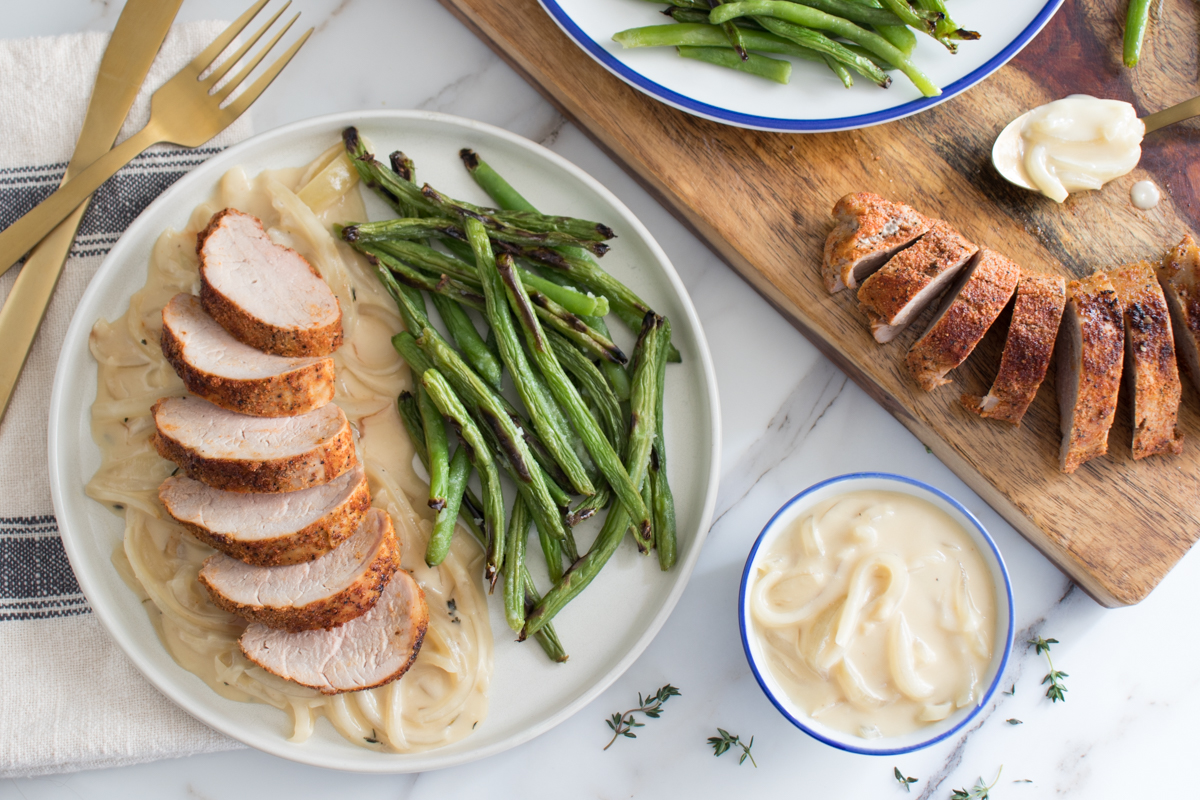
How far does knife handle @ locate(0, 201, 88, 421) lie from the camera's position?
110 inches

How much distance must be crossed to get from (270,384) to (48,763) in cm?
163

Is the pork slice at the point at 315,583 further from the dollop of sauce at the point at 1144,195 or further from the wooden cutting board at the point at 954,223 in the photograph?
the dollop of sauce at the point at 1144,195

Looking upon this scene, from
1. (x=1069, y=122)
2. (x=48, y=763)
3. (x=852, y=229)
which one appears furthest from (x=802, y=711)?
(x=48, y=763)

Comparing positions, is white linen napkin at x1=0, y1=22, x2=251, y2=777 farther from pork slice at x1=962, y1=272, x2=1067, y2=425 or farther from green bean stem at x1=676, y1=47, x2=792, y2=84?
pork slice at x1=962, y1=272, x2=1067, y2=425

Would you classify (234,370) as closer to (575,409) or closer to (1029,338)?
(575,409)

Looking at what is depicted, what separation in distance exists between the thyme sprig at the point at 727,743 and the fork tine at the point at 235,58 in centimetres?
313

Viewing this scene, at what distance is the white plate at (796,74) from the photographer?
274 centimetres

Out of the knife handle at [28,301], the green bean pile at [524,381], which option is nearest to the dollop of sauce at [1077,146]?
the green bean pile at [524,381]

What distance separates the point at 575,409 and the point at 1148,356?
205 centimetres

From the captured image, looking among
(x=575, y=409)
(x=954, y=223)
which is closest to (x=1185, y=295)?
(x=954, y=223)

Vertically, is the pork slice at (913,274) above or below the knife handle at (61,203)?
above

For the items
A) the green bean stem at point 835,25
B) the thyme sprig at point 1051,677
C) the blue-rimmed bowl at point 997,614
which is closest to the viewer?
the blue-rimmed bowl at point 997,614

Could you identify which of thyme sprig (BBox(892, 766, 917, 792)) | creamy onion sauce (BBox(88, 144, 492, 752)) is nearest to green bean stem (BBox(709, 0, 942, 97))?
creamy onion sauce (BBox(88, 144, 492, 752))

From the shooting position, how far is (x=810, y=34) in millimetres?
2707
